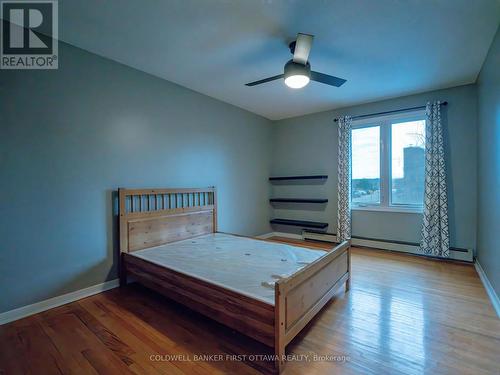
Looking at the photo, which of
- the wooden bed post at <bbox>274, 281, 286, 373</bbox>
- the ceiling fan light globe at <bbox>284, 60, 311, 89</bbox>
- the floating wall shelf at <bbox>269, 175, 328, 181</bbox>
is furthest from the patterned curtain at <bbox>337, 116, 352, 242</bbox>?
the wooden bed post at <bbox>274, 281, 286, 373</bbox>

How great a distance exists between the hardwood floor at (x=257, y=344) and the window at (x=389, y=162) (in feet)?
5.74

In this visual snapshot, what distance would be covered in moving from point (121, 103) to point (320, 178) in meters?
3.66

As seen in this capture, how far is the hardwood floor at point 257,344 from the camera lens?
166 cm

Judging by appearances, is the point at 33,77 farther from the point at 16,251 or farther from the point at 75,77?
the point at 16,251

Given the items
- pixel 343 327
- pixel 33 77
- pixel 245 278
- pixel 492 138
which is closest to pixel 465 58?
pixel 492 138

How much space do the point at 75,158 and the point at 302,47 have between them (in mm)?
2528

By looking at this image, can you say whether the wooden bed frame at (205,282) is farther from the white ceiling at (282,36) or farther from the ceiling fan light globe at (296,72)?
the ceiling fan light globe at (296,72)

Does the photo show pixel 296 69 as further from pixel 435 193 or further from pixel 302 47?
pixel 435 193

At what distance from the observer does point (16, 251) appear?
7.36 ft

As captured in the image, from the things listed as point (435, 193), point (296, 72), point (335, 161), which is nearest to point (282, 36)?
point (296, 72)

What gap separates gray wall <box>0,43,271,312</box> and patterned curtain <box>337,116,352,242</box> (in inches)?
106

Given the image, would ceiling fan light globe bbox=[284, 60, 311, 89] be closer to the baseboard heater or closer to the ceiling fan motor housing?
the ceiling fan motor housing

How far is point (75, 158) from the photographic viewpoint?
2.60m

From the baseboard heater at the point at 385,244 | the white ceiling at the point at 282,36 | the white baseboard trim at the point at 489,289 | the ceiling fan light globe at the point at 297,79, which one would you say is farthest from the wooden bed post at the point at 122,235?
the white baseboard trim at the point at 489,289
